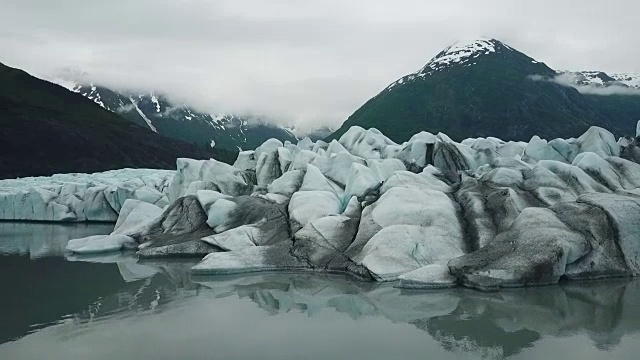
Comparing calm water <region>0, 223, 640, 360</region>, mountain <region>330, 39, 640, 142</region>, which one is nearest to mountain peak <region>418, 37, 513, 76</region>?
mountain <region>330, 39, 640, 142</region>

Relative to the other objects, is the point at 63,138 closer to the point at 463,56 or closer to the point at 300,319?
the point at 300,319

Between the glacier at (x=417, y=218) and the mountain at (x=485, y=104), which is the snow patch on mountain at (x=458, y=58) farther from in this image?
the glacier at (x=417, y=218)

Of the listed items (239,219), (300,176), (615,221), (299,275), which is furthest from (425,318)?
(300,176)

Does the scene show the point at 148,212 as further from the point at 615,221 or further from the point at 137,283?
the point at 615,221

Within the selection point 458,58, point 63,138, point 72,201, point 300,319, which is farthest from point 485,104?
point 300,319

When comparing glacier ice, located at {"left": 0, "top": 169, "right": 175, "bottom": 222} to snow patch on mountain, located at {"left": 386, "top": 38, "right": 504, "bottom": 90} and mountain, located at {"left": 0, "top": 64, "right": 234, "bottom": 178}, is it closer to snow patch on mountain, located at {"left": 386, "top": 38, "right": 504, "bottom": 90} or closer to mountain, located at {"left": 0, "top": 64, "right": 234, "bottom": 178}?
mountain, located at {"left": 0, "top": 64, "right": 234, "bottom": 178}

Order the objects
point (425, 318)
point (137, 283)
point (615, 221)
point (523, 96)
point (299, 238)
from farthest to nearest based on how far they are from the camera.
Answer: point (523, 96) → point (299, 238) → point (137, 283) → point (615, 221) → point (425, 318)
